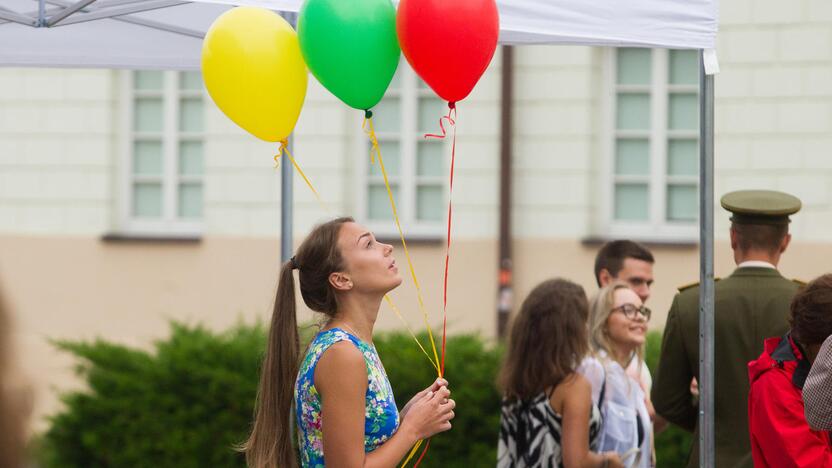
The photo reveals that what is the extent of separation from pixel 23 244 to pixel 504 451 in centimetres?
793

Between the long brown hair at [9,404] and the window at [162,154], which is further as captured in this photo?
the window at [162,154]

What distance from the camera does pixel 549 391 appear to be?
453cm

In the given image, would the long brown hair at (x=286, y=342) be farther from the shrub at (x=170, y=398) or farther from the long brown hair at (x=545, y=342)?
the shrub at (x=170, y=398)

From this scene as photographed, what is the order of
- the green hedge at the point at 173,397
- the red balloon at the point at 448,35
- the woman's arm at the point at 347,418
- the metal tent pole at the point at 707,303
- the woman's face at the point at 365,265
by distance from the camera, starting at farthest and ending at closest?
the green hedge at the point at 173,397
the metal tent pole at the point at 707,303
the red balloon at the point at 448,35
the woman's face at the point at 365,265
the woman's arm at the point at 347,418

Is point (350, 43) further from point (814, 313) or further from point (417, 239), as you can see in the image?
point (417, 239)

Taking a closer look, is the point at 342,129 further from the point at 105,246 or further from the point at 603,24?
the point at 603,24

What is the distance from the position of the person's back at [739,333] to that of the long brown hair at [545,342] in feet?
1.34

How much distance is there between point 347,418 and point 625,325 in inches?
78.1

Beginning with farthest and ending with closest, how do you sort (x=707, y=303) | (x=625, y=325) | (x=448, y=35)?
(x=625, y=325), (x=707, y=303), (x=448, y=35)

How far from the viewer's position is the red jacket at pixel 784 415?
3.49m

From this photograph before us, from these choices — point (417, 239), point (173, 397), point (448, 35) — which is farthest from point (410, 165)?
point (448, 35)

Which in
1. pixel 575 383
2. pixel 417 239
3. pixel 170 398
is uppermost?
pixel 417 239

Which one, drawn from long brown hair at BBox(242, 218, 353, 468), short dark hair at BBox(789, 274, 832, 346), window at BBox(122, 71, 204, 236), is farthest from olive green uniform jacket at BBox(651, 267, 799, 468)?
window at BBox(122, 71, 204, 236)

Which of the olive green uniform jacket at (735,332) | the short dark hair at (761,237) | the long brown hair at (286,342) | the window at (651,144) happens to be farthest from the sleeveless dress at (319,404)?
the window at (651,144)
